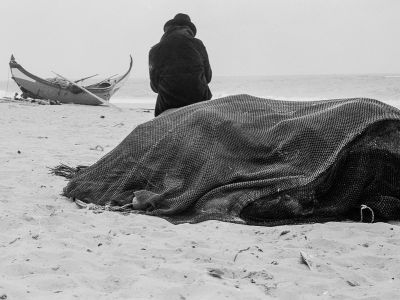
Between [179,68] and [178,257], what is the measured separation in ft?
9.65

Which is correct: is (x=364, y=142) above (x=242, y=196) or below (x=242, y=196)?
above

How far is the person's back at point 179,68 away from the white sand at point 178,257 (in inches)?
74.7

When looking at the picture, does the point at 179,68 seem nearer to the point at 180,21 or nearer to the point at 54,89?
the point at 180,21

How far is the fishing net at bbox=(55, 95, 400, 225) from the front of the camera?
3143mm

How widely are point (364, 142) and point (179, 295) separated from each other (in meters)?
1.61

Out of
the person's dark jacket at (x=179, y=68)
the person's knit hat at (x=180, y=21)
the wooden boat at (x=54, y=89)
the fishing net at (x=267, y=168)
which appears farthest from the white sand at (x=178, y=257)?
the wooden boat at (x=54, y=89)

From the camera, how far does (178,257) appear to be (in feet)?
8.39

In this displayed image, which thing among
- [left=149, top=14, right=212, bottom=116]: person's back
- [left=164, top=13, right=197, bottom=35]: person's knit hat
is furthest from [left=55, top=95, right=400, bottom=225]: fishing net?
[left=164, top=13, right=197, bottom=35]: person's knit hat

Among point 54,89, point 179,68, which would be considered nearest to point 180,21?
point 179,68

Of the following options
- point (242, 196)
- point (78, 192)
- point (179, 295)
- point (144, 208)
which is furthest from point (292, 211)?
point (78, 192)

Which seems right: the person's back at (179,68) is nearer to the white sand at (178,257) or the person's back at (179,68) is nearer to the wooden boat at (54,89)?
the white sand at (178,257)

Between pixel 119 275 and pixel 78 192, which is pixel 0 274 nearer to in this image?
pixel 119 275

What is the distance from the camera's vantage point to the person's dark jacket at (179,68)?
5.20 metres

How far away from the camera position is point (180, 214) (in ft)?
10.7
